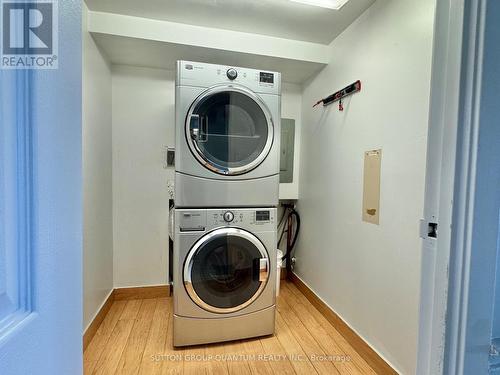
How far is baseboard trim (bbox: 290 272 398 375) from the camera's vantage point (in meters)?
1.44

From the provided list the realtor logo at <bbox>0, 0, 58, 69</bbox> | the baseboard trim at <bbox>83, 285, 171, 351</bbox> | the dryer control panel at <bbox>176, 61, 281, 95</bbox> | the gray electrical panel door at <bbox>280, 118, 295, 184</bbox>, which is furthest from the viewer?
the gray electrical panel door at <bbox>280, 118, 295, 184</bbox>

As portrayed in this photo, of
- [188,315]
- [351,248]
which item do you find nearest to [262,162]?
[351,248]

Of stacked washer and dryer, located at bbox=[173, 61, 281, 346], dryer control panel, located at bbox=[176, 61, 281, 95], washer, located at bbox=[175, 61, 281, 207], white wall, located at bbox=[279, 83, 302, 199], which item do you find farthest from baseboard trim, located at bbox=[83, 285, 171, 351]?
dryer control panel, located at bbox=[176, 61, 281, 95]

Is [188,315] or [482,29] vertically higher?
[482,29]

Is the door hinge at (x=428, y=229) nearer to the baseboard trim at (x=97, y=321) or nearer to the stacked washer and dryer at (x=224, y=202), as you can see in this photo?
the stacked washer and dryer at (x=224, y=202)

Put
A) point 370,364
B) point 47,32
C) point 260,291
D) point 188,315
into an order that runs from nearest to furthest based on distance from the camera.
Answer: point 47,32 < point 370,364 < point 188,315 < point 260,291

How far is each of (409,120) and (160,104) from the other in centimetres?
190

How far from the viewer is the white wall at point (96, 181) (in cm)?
161

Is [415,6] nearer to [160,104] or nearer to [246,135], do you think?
[246,135]

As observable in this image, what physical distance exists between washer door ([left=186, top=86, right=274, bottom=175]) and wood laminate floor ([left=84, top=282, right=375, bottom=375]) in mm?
1151

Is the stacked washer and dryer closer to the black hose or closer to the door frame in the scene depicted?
the black hose

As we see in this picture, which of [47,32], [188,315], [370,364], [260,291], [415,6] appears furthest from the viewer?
[260,291]

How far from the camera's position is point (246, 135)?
5.64ft

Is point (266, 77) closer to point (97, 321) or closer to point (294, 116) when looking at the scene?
point (294, 116)
